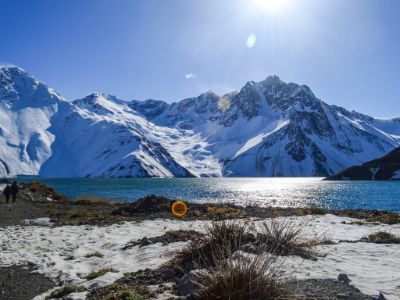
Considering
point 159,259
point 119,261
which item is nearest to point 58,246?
point 119,261

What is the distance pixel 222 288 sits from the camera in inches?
317

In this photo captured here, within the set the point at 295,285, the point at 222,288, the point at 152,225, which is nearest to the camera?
the point at 222,288

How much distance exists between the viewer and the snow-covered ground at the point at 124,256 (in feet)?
36.7

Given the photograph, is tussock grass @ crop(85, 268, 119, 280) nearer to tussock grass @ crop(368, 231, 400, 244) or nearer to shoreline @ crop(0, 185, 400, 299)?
shoreline @ crop(0, 185, 400, 299)

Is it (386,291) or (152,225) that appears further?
(152,225)

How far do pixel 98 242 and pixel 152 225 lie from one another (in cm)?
730

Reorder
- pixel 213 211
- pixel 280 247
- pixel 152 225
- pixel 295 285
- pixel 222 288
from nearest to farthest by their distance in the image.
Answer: pixel 222 288
pixel 295 285
pixel 280 247
pixel 152 225
pixel 213 211

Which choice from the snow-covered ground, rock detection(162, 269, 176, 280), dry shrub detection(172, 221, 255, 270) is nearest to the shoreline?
the snow-covered ground

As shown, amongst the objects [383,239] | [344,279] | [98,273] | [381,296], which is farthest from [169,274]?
[383,239]

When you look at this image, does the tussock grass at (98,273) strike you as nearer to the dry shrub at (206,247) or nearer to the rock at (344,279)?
the dry shrub at (206,247)

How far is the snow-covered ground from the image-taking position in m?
11.2

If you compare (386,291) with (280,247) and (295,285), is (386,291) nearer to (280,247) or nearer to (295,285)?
(295,285)

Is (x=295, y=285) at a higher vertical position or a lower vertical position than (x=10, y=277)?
higher

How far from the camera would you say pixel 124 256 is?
1606 cm
